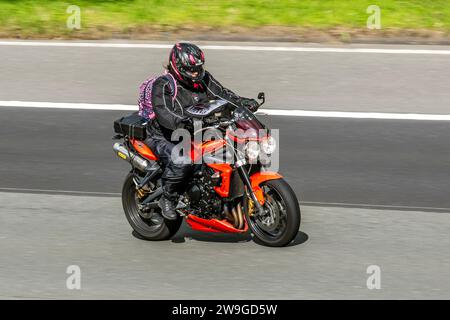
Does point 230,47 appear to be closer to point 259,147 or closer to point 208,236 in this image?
point 208,236

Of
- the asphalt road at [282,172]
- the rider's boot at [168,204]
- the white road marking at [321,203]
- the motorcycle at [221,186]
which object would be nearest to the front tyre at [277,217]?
the motorcycle at [221,186]

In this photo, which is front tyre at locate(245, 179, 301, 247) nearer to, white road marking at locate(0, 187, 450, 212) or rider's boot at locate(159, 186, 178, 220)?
rider's boot at locate(159, 186, 178, 220)

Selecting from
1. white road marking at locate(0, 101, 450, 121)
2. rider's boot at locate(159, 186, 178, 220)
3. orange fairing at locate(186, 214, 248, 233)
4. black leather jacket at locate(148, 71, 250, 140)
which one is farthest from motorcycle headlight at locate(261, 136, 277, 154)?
white road marking at locate(0, 101, 450, 121)

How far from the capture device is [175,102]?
9.61 metres

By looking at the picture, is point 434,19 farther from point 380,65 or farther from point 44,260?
point 44,260

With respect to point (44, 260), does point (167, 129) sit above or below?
above

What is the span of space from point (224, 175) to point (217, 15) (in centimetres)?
912

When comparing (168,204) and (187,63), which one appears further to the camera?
(168,204)

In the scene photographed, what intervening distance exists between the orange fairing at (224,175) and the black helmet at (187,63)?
0.73m

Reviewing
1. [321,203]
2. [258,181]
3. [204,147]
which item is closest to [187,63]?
[204,147]

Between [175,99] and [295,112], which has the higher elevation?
[175,99]

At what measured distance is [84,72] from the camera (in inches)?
648
